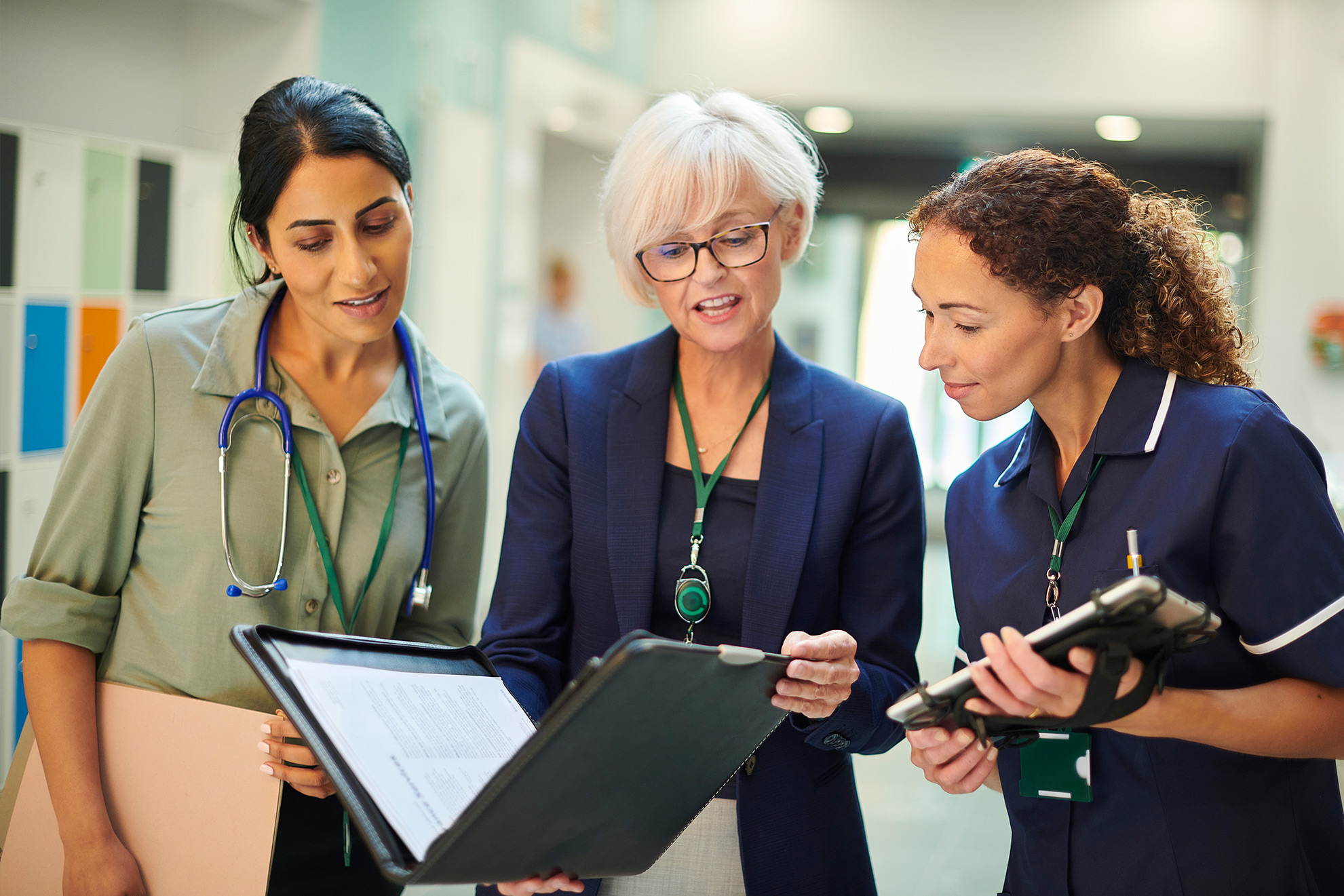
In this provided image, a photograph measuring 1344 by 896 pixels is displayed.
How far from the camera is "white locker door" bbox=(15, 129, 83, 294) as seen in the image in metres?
3.12

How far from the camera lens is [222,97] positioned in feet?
13.5

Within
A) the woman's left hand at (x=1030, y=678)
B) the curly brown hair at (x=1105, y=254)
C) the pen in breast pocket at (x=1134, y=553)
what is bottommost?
the woman's left hand at (x=1030, y=678)

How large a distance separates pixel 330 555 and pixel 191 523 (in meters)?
0.20

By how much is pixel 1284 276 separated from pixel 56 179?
6265mm

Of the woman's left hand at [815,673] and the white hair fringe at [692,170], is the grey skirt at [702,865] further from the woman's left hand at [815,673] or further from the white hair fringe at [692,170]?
the white hair fringe at [692,170]

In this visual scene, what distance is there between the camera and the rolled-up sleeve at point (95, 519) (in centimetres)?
154

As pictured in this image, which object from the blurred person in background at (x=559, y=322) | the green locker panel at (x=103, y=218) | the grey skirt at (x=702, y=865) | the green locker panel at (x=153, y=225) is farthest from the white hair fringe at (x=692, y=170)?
the blurred person in background at (x=559, y=322)

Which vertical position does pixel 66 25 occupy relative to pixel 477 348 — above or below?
above

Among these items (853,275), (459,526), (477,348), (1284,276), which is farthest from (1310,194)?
(459,526)

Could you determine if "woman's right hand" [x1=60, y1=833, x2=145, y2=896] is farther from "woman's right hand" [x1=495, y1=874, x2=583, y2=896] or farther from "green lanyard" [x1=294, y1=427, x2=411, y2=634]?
"woman's right hand" [x1=495, y1=874, x2=583, y2=896]

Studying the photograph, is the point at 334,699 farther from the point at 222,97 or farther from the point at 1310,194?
the point at 1310,194

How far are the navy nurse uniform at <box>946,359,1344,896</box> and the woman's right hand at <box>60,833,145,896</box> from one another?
4.04 feet

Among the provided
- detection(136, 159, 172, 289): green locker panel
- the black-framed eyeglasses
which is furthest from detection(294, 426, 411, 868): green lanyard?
detection(136, 159, 172, 289): green locker panel

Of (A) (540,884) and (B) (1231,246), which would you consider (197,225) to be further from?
(B) (1231,246)
